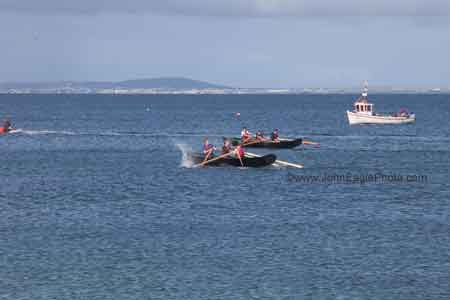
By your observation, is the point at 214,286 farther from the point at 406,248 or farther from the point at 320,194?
the point at 320,194

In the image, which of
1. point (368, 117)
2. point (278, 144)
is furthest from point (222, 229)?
point (368, 117)

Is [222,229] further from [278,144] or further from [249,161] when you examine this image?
[278,144]

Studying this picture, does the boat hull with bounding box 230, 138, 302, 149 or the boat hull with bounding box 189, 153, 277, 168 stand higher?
the boat hull with bounding box 230, 138, 302, 149

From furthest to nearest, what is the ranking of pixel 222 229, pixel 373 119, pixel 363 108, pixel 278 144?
1. pixel 363 108
2. pixel 373 119
3. pixel 278 144
4. pixel 222 229

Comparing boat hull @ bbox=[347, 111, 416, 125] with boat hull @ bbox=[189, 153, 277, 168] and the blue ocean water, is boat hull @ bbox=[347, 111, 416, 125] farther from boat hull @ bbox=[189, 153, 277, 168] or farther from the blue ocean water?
boat hull @ bbox=[189, 153, 277, 168]

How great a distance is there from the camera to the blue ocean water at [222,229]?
37250 mm

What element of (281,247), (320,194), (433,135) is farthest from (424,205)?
(433,135)

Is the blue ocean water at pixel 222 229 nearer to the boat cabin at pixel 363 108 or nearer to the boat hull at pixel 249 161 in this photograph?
the boat hull at pixel 249 161

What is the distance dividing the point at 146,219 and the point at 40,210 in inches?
286

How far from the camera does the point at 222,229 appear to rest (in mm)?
48406

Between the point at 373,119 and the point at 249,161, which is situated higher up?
the point at 373,119

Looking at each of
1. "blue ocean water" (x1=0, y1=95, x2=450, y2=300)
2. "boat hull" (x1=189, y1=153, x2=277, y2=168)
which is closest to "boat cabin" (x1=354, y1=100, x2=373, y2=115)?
"blue ocean water" (x1=0, y1=95, x2=450, y2=300)

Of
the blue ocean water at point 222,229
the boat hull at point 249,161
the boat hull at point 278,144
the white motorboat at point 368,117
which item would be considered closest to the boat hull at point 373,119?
the white motorboat at point 368,117

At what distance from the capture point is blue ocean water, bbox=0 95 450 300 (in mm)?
37250
